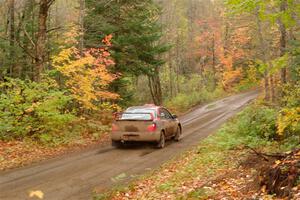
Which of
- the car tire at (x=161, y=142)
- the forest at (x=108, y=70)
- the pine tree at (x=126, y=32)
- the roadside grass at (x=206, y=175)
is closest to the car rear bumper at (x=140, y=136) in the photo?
the car tire at (x=161, y=142)

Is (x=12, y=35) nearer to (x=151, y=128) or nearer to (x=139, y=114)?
(x=139, y=114)

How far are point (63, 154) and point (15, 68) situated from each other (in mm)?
15172

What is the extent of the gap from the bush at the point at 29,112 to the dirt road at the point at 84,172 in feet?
8.19

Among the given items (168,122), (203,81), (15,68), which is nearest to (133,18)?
(15,68)

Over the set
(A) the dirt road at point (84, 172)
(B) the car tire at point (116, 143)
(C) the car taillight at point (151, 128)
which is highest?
(C) the car taillight at point (151, 128)

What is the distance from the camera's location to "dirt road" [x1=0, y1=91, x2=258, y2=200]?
9523 mm

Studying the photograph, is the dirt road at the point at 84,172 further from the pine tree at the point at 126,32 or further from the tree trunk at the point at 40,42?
the pine tree at the point at 126,32

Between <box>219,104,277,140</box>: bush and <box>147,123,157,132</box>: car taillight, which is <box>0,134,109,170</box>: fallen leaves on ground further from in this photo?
<box>219,104,277,140</box>: bush

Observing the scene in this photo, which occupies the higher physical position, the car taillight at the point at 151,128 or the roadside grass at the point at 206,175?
the car taillight at the point at 151,128

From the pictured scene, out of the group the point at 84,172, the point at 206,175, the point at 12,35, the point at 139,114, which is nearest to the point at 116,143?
the point at 139,114

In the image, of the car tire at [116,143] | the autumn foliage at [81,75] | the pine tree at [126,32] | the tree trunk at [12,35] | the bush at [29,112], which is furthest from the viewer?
the pine tree at [126,32]

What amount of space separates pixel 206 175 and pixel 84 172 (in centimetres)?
386

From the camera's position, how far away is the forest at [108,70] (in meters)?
14.2

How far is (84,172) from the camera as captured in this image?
38.2 feet
